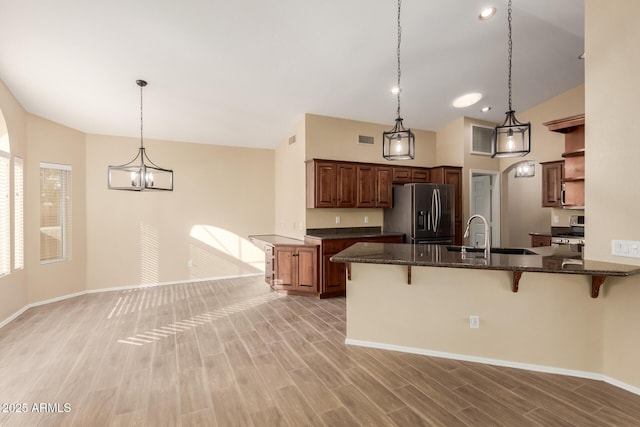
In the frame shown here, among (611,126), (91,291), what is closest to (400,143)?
(611,126)

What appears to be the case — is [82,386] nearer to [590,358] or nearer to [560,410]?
[560,410]

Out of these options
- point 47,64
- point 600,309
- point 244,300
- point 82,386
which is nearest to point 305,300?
point 244,300

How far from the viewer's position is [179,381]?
2.48 meters

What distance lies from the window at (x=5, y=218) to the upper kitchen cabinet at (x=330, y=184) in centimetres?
401

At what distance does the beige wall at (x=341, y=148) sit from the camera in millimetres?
5219

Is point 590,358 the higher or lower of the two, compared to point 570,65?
lower

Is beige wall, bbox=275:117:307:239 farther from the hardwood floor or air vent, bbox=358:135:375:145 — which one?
the hardwood floor

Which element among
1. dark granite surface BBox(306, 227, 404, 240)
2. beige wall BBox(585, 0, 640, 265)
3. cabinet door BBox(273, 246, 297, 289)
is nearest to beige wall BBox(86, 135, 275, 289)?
cabinet door BBox(273, 246, 297, 289)

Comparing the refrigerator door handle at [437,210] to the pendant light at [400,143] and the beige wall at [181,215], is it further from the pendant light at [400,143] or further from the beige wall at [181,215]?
the beige wall at [181,215]

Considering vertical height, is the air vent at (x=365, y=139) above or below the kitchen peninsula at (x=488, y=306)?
above

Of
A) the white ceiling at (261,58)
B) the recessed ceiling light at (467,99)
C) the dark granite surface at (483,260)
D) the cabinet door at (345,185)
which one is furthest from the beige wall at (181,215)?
the recessed ceiling light at (467,99)

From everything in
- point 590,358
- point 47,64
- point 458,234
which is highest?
point 47,64

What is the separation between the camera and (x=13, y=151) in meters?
3.93

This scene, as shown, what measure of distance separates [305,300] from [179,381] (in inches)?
95.0
